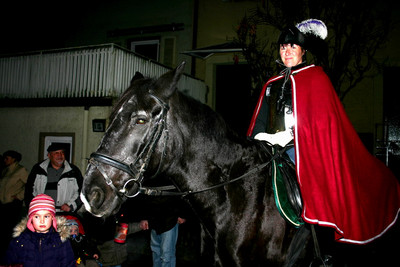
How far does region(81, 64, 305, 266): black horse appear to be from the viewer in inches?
84.4

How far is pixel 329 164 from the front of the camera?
2.43 metres

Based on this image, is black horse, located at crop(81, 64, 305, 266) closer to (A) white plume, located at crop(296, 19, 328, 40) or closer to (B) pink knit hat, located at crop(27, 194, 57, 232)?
(A) white plume, located at crop(296, 19, 328, 40)

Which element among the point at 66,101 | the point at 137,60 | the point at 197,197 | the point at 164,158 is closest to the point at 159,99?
the point at 164,158

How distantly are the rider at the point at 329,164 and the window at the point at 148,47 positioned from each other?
11196 millimetres

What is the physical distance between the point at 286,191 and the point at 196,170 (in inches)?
30.7

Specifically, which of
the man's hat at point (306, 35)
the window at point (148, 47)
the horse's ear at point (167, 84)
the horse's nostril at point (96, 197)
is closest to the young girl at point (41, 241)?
the horse's nostril at point (96, 197)

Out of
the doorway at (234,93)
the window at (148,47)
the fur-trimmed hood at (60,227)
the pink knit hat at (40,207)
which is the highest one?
the window at (148,47)

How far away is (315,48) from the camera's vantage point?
9.92 ft

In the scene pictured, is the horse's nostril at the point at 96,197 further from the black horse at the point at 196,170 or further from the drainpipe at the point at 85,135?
the drainpipe at the point at 85,135

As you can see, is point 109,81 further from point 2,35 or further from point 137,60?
point 2,35

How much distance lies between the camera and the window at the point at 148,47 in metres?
13.3

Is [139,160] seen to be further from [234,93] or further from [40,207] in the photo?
[234,93]

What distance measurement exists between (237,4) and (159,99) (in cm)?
1065

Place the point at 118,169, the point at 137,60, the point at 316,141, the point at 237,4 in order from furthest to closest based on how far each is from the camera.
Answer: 1. the point at 237,4
2. the point at 137,60
3. the point at 316,141
4. the point at 118,169
